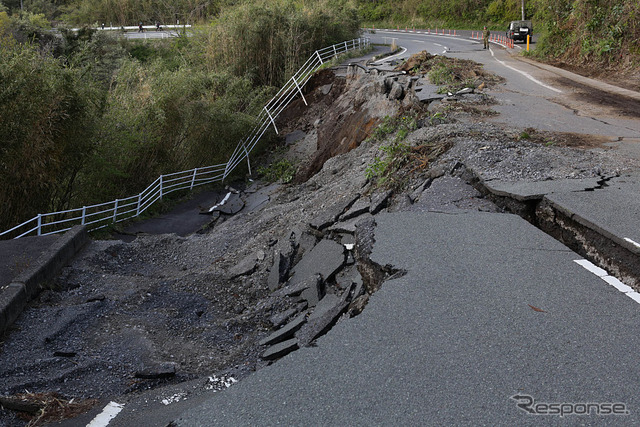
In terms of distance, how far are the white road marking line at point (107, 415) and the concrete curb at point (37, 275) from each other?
2.57 metres

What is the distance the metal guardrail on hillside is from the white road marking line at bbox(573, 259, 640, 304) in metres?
9.75

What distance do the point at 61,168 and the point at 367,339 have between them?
11558 mm

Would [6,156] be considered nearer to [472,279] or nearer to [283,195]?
[283,195]

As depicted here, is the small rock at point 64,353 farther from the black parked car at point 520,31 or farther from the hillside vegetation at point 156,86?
the black parked car at point 520,31

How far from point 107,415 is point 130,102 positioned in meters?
15.1

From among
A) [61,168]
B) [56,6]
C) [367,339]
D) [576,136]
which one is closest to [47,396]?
[367,339]

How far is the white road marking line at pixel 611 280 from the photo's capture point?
203 inches

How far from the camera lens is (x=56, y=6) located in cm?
5903

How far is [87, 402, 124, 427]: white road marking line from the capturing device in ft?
16.4

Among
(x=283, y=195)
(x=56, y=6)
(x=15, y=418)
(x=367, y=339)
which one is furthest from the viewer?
(x=56, y=6)

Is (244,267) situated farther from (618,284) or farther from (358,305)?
(618,284)

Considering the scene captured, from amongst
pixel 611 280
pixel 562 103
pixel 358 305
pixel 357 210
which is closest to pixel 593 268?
pixel 611 280

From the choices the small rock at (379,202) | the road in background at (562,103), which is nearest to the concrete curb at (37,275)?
the small rock at (379,202)

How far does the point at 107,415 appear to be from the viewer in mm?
5172
